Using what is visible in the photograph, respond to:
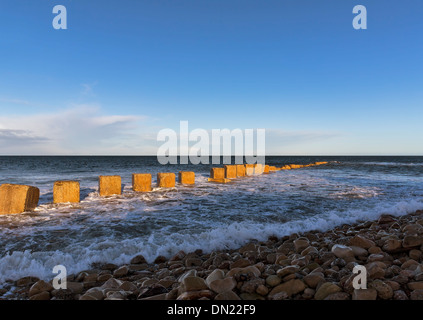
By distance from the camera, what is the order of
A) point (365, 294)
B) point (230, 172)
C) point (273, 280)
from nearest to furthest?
point (365, 294) → point (273, 280) → point (230, 172)

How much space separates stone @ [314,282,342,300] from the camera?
2537 mm

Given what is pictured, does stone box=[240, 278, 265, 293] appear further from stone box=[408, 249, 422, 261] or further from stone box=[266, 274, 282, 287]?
stone box=[408, 249, 422, 261]

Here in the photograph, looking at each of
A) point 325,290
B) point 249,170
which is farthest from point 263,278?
point 249,170

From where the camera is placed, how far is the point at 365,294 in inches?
95.5

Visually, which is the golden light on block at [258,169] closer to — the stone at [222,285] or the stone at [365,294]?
the stone at [222,285]

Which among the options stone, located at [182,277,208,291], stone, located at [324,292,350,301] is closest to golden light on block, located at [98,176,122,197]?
stone, located at [182,277,208,291]

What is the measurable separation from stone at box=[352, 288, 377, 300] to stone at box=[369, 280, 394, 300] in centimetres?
6

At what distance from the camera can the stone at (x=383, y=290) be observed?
8.06 ft

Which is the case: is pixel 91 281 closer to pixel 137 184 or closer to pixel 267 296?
pixel 267 296

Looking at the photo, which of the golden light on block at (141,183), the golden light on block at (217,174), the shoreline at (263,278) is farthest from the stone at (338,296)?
the golden light on block at (217,174)

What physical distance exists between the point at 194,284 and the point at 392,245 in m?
3.13

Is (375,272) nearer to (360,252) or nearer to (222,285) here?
(360,252)

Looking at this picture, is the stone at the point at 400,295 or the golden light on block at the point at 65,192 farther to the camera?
the golden light on block at the point at 65,192

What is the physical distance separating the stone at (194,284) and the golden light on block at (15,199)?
7.12 m
